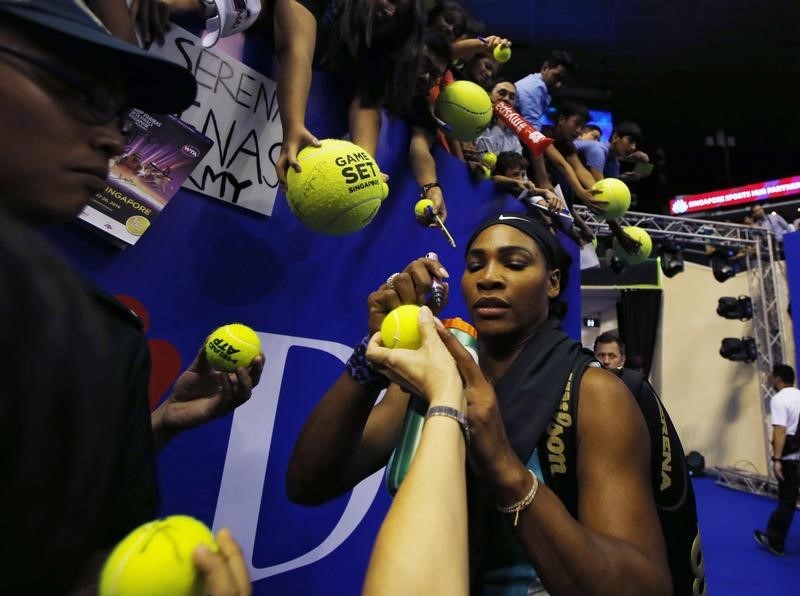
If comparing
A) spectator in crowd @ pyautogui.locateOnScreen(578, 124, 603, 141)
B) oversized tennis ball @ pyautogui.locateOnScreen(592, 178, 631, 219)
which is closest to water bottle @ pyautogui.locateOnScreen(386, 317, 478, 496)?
oversized tennis ball @ pyautogui.locateOnScreen(592, 178, 631, 219)

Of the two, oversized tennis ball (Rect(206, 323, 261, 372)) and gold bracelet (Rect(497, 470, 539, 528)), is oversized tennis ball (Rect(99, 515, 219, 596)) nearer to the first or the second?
gold bracelet (Rect(497, 470, 539, 528))

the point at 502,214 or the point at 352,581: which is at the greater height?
the point at 502,214

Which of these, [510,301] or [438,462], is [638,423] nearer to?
[510,301]

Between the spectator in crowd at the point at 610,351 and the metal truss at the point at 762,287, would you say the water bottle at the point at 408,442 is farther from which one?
the metal truss at the point at 762,287

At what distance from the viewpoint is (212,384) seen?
130cm

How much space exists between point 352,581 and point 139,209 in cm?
143

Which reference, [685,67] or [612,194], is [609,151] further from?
[685,67]

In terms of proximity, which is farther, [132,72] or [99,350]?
[132,72]

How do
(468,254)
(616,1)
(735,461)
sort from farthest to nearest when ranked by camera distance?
(735,461)
(616,1)
(468,254)

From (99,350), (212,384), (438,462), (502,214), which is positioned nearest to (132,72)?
(99,350)

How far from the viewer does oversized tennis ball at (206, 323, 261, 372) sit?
3.88 feet

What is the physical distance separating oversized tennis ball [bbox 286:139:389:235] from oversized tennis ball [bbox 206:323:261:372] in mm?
352

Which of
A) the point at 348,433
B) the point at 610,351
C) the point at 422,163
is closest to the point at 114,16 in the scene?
the point at 348,433

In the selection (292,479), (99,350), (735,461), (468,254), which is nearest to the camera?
Result: (99,350)
